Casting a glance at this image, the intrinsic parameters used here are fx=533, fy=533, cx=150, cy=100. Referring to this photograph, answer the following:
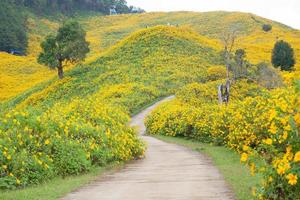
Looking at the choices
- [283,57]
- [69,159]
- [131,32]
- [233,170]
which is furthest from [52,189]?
[131,32]

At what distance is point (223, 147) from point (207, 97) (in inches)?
730

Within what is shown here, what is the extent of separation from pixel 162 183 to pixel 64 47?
133 ft

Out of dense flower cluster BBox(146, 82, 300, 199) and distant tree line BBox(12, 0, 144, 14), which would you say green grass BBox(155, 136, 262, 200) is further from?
distant tree line BBox(12, 0, 144, 14)

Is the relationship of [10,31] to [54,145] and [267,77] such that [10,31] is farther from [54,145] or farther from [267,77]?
[54,145]

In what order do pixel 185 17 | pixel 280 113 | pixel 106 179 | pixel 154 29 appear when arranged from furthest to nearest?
pixel 185 17 < pixel 154 29 < pixel 106 179 < pixel 280 113

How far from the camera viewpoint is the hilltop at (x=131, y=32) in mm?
63375

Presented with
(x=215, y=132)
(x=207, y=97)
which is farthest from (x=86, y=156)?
(x=207, y=97)

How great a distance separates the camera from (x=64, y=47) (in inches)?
1973

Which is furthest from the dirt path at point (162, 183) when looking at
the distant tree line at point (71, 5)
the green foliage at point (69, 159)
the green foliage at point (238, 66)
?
the distant tree line at point (71, 5)

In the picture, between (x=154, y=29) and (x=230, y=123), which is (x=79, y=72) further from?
(x=230, y=123)

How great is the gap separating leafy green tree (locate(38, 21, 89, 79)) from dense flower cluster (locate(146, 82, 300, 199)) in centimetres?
1506

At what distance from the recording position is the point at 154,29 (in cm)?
6166

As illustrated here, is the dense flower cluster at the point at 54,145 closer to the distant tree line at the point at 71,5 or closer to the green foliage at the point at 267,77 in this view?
the green foliage at the point at 267,77

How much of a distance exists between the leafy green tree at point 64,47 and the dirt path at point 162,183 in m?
35.6
